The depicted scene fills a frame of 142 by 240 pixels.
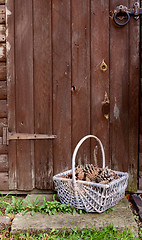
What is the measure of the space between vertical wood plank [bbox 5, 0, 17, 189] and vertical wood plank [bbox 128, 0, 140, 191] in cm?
116

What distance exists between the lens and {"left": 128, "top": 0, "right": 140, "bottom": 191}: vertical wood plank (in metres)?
2.44

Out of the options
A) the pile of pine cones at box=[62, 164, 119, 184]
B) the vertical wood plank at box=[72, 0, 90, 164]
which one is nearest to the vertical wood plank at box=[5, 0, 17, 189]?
the vertical wood plank at box=[72, 0, 90, 164]

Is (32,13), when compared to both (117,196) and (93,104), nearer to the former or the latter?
(93,104)

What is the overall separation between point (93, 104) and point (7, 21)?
118 centimetres

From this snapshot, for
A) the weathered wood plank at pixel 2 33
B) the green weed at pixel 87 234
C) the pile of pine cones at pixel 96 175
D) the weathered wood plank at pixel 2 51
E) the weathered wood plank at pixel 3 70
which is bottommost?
the green weed at pixel 87 234

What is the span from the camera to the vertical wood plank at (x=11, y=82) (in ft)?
8.28

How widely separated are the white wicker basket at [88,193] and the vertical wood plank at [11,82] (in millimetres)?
709

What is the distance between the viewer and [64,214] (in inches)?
80.4

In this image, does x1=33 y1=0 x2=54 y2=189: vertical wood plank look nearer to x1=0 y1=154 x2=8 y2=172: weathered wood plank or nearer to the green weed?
x1=0 y1=154 x2=8 y2=172: weathered wood plank

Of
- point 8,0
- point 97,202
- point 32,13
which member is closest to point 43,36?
point 32,13

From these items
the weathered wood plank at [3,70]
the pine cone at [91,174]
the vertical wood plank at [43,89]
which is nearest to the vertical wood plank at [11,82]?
the weathered wood plank at [3,70]

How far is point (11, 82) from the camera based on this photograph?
8.44ft

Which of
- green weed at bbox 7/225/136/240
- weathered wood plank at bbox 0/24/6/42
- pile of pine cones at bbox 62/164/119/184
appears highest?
weathered wood plank at bbox 0/24/6/42

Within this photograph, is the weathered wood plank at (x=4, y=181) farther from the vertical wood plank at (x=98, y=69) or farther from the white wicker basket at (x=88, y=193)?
the vertical wood plank at (x=98, y=69)
